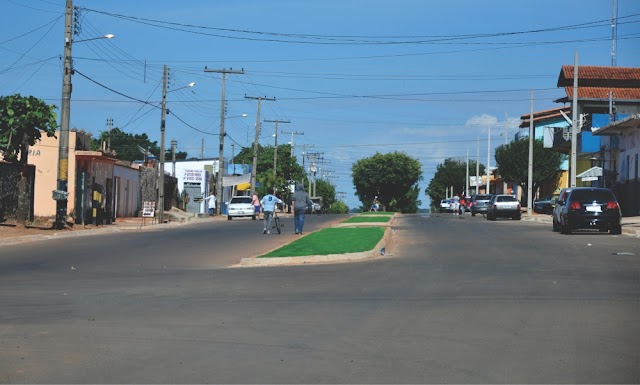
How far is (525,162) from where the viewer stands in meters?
95.2

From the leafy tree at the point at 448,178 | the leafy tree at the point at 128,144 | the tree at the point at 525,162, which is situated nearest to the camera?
the tree at the point at 525,162

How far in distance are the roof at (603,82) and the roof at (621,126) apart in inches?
575

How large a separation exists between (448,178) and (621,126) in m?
114

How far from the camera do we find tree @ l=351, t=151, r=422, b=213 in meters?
144

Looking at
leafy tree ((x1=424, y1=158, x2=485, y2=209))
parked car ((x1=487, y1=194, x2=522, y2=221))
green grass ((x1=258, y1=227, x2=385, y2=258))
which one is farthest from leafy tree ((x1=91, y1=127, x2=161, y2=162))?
green grass ((x1=258, y1=227, x2=385, y2=258))

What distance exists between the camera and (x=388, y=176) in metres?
143

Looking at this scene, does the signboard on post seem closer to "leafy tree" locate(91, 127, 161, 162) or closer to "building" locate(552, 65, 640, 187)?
"building" locate(552, 65, 640, 187)

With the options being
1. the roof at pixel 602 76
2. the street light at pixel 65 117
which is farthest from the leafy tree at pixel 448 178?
the street light at pixel 65 117

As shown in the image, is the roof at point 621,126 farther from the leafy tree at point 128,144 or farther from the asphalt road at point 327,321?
the leafy tree at point 128,144

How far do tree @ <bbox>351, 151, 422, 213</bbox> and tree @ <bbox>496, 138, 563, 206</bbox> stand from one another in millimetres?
43393

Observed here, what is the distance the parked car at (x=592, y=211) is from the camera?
35094 mm

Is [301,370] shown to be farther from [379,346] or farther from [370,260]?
[370,260]

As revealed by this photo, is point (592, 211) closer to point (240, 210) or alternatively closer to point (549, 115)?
point (240, 210)

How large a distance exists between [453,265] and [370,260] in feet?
8.84
